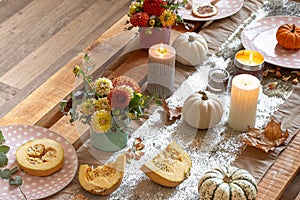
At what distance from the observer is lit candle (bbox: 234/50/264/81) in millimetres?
2035

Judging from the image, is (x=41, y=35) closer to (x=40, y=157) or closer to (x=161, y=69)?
(x=161, y=69)

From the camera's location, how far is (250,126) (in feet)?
6.31

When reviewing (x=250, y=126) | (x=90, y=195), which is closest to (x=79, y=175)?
(x=90, y=195)

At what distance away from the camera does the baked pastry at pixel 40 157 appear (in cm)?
172

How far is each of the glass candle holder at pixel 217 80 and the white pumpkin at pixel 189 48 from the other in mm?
77

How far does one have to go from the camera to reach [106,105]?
1710mm

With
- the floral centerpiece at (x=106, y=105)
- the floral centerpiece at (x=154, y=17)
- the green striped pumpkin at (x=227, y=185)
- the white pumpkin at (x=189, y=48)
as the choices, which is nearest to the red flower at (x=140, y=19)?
the floral centerpiece at (x=154, y=17)

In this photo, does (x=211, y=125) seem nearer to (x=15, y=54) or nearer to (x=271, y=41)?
(x=271, y=41)

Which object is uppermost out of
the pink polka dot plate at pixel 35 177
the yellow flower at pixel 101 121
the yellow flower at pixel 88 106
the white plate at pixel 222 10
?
the yellow flower at pixel 88 106

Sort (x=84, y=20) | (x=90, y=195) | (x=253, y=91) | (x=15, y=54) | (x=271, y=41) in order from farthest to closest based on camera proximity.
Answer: (x=84, y=20) < (x=15, y=54) < (x=271, y=41) < (x=253, y=91) < (x=90, y=195)

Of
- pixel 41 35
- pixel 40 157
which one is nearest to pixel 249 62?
pixel 40 157

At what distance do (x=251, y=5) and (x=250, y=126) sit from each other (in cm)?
70

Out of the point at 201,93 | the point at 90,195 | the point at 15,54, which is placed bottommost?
the point at 15,54

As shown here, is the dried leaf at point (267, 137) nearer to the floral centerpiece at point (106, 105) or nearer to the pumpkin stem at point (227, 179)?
the pumpkin stem at point (227, 179)
